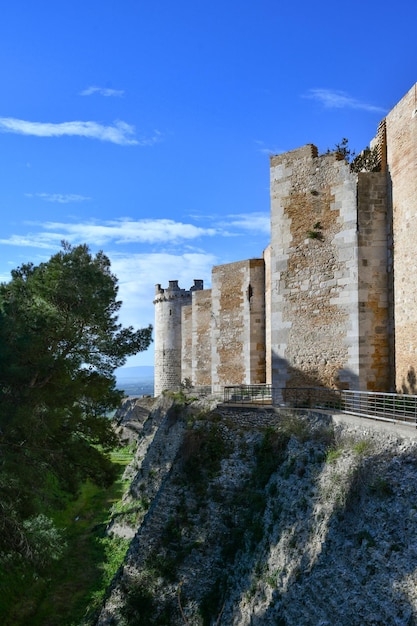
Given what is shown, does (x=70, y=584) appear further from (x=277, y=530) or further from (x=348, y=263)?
(x=348, y=263)

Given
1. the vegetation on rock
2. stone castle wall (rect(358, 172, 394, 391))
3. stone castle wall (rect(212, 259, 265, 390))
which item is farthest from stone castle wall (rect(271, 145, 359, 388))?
stone castle wall (rect(212, 259, 265, 390))

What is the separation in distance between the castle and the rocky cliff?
2.13 metres

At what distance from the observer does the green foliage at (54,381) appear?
1385 centimetres

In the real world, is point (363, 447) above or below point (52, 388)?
below

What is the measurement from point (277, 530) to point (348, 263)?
655cm

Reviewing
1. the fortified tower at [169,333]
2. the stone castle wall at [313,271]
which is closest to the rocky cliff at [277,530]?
the stone castle wall at [313,271]

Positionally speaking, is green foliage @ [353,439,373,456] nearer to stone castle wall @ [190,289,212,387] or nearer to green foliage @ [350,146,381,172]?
green foliage @ [350,146,381,172]

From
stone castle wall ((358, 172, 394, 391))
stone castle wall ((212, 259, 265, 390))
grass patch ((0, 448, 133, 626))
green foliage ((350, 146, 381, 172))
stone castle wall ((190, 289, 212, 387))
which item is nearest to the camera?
stone castle wall ((358, 172, 394, 391))

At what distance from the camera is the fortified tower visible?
3747cm

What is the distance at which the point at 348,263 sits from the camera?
1327 centimetres

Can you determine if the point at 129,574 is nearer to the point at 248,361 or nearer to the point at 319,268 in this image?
the point at 319,268

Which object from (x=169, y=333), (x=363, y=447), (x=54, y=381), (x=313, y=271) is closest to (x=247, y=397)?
(x=313, y=271)

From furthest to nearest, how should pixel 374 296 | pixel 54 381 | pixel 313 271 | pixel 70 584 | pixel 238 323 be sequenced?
pixel 238 323 → pixel 70 584 → pixel 54 381 → pixel 313 271 → pixel 374 296

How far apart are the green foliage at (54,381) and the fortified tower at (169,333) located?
20051 mm
